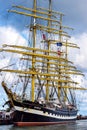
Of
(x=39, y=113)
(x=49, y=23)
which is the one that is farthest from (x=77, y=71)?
(x=39, y=113)

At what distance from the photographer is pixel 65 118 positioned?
105062 millimetres

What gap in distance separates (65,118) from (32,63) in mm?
18009

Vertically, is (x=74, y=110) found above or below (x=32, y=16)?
below

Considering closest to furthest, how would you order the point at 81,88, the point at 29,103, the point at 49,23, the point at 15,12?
the point at 29,103, the point at 15,12, the point at 49,23, the point at 81,88

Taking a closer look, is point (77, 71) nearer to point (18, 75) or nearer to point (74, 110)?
point (74, 110)

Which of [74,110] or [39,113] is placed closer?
[39,113]

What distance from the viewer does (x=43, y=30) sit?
354 ft

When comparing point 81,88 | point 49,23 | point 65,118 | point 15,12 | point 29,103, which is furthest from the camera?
point 81,88

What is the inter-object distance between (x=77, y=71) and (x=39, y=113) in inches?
1387

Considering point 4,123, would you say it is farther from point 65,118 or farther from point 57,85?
point 57,85

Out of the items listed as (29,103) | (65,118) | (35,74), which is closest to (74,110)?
(65,118)

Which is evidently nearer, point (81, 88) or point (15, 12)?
point (15, 12)

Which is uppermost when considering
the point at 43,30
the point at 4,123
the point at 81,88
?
the point at 43,30

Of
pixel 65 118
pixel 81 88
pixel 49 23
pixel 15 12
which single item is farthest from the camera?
pixel 81 88
